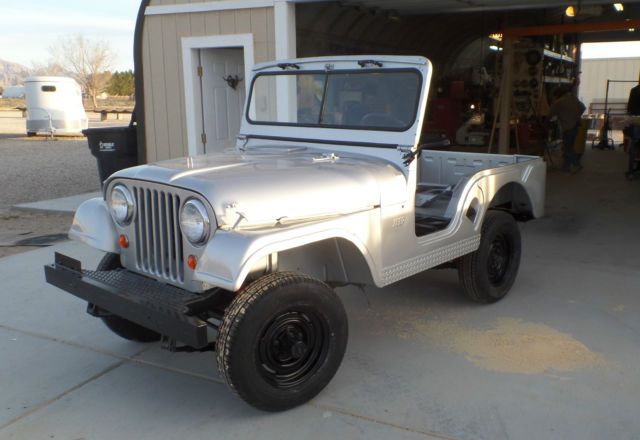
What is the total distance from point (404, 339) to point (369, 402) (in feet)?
2.86

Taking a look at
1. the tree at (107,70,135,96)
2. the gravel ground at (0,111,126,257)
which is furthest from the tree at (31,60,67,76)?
the gravel ground at (0,111,126,257)

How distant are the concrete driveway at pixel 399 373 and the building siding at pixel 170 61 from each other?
3.41 m

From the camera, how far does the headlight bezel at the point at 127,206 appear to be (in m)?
3.21

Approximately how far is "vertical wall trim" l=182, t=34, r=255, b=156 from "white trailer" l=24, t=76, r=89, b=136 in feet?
47.3

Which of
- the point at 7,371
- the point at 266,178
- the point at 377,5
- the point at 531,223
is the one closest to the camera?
the point at 266,178

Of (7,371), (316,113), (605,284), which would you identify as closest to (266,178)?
(316,113)

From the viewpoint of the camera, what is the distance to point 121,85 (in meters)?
45.4

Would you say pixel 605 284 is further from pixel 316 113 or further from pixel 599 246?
pixel 316 113

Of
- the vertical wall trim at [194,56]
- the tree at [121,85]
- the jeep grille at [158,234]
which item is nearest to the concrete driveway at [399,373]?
the jeep grille at [158,234]

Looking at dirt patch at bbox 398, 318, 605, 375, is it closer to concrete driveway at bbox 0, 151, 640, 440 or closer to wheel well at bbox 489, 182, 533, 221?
concrete driveway at bbox 0, 151, 640, 440

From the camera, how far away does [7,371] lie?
11.5 ft

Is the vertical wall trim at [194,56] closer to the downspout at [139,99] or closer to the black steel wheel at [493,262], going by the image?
the downspout at [139,99]

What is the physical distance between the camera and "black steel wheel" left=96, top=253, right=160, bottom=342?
137 inches

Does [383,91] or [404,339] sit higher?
[383,91]
